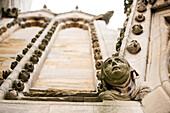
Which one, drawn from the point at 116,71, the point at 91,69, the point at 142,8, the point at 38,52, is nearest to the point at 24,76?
the point at 38,52

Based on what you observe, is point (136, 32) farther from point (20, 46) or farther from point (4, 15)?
point (4, 15)

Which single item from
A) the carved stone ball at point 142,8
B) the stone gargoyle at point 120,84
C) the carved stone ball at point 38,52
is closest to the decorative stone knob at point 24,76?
the carved stone ball at point 38,52

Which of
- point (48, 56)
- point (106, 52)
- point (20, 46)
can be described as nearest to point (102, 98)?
point (106, 52)

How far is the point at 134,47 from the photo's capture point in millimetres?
3904

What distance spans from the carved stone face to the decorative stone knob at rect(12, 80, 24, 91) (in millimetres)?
1499

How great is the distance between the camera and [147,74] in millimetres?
3334

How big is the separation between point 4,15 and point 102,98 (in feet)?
24.9

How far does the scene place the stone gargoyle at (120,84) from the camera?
117 inches

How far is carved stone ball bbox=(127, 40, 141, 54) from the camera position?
153 inches

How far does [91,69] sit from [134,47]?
149 centimetres

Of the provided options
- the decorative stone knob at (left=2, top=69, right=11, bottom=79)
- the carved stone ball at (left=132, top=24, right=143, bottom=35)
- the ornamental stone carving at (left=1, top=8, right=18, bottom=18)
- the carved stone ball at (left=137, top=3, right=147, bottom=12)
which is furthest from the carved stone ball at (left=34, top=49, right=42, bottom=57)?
the ornamental stone carving at (left=1, top=8, right=18, bottom=18)

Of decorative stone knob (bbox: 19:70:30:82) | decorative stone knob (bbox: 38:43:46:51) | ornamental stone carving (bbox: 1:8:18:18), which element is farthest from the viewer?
ornamental stone carving (bbox: 1:8:18:18)

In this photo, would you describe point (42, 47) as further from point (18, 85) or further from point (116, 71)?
point (116, 71)

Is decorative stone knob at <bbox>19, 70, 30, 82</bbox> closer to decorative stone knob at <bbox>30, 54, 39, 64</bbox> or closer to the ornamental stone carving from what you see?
decorative stone knob at <bbox>30, 54, 39, 64</bbox>
